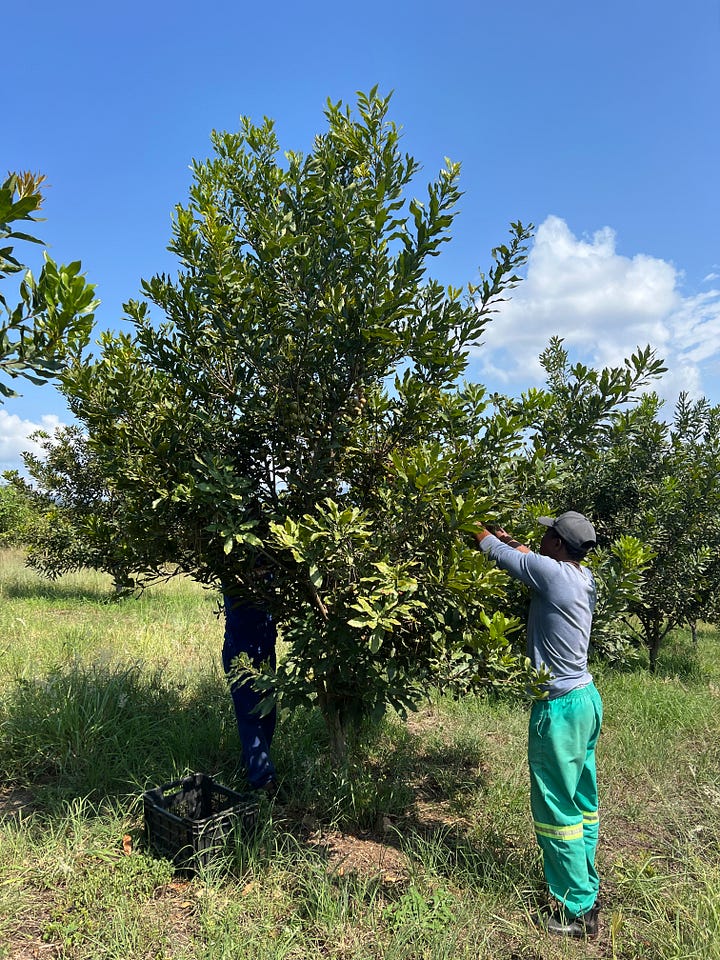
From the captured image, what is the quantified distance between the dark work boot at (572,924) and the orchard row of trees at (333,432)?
120 centimetres

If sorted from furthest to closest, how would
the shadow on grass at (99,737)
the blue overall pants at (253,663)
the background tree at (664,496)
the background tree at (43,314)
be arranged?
the background tree at (664,496) → the shadow on grass at (99,737) → the blue overall pants at (253,663) → the background tree at (43,314)

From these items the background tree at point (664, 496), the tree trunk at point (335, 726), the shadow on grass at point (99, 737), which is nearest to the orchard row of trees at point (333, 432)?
the tree trunk at point (335, 726)

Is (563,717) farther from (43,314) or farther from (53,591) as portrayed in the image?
(53,591)

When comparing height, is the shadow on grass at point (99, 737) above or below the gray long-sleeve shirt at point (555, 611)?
below

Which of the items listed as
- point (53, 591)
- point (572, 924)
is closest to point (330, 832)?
point (572, 924)

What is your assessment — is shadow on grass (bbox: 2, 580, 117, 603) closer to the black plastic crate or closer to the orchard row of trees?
the black plastic crate

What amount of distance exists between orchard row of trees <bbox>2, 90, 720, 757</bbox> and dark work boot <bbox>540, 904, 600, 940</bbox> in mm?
1197

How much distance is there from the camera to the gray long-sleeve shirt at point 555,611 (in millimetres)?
3107

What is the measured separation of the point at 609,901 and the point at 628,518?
4763 mm

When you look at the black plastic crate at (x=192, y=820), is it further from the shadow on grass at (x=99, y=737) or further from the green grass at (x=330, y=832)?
the shadow on grass at (x=99, y=737)

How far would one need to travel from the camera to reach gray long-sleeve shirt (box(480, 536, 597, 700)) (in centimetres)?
311

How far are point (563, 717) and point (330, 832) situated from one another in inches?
63.2

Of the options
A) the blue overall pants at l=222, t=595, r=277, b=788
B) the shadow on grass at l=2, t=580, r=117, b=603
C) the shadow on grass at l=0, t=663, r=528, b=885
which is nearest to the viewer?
the shadow on grass at l=0, t=663, r=528, b=885

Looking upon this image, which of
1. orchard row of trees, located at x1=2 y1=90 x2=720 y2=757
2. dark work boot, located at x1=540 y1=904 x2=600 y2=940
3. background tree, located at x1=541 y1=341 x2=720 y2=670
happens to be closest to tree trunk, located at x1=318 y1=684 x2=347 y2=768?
orchard row of trees, located at x1=2 y1=90 x2=720 y2=757
